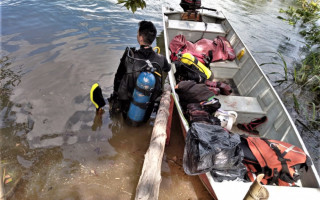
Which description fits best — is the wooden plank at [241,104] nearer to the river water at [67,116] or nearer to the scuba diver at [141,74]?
the river water at [67,116]

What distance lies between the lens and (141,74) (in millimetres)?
3416

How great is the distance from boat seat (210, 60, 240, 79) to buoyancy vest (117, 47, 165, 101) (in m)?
2.63

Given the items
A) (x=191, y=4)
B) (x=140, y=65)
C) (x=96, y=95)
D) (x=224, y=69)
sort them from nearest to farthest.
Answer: (x=140, y=65) → (x=96, y=95) → (x=224, y=69) → (x=191, y=4)

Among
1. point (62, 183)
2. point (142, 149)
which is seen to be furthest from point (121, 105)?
point (62, 183)

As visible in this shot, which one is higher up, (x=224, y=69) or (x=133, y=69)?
(x=133, y=69)

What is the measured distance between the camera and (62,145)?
3.92 meters

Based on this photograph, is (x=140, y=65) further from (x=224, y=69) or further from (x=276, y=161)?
(x=224, y=69)

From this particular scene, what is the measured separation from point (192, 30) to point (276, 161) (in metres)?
5.24

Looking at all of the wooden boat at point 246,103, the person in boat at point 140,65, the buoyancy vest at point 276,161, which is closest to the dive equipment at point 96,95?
the person in boat at point 140,65

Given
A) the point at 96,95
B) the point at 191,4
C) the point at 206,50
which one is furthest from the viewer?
the point at 191,4

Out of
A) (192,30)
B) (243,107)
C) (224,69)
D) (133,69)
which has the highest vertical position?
(133,69)

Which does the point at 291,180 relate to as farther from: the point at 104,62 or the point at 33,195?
the point at 104,62

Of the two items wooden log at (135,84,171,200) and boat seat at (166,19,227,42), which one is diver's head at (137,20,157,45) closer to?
wooden log at (135,84,171,200)

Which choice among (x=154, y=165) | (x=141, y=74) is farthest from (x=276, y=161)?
(x=141, y=74)
